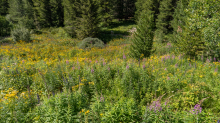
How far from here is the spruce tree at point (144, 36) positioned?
26.2ft

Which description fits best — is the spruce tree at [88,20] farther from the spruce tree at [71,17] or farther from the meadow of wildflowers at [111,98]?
the meadow of wildflowers at [111,98]

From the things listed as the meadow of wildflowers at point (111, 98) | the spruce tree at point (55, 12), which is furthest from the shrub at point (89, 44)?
the spruce tree at point (55, 12)

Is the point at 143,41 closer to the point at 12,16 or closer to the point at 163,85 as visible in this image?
the point at 163,85

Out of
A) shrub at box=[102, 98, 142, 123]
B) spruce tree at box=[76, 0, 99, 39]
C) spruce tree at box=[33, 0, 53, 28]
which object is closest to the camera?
shrub at box=[102, 98, 142, 123]

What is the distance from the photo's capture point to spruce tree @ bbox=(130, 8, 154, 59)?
797cm

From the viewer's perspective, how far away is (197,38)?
26.5 ft

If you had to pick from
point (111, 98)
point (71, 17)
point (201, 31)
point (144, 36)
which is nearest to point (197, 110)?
point (111, 98)

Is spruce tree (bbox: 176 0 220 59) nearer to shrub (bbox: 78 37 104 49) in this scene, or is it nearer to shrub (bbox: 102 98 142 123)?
shrub (bbox: 102 98 142 123)

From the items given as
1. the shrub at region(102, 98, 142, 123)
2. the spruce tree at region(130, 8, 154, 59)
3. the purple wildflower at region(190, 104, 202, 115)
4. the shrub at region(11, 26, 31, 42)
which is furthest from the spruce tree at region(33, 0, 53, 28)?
the purple wildflower at region(190, 104, 202, 115)

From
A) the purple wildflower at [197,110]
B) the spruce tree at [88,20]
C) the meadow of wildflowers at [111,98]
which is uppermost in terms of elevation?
the spruce tree at [88,20]

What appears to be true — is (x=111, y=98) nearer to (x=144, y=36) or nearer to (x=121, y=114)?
(x=121, y=114)

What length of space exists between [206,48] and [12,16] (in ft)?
147

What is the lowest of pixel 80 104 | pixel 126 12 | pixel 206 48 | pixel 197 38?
pixel 80 104

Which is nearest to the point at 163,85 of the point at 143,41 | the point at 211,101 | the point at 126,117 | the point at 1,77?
the point at 211,101
